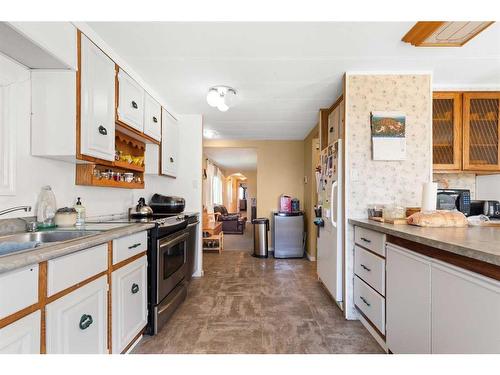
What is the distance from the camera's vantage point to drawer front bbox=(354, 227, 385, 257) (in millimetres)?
1716

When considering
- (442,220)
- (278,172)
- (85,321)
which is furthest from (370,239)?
(278,172)

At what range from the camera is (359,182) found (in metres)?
2.29

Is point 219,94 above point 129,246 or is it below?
above

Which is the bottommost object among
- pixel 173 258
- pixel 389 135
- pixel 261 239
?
pixel 261 239

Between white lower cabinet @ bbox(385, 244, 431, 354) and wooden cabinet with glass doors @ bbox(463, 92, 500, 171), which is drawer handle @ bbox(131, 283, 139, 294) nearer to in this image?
white lower cabinet @ bbox(385, 244, 431, 354)

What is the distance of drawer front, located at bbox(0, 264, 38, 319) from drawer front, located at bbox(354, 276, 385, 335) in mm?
1856

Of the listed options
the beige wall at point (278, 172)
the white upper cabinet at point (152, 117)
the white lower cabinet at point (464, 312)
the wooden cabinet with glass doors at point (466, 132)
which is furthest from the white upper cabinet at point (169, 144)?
the wooden cabinet with glass doors at point (466, 132)

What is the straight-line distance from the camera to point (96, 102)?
1.72 m

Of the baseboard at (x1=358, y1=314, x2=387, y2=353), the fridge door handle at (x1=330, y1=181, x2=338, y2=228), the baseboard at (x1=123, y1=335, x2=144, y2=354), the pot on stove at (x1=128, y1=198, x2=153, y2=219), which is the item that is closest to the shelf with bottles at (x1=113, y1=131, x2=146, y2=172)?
the pot on stove at (x1=128, y1=198, x2=153, y2=219)

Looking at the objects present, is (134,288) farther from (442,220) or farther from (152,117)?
(442,220)

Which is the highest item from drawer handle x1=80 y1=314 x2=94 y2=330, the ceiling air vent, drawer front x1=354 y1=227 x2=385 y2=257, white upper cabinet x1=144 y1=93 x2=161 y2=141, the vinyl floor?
the ceiling air vent

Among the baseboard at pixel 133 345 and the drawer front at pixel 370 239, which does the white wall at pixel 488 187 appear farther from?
the baseboard at pixel 133 345

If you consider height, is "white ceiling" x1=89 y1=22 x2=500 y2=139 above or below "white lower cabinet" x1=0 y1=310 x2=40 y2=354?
above

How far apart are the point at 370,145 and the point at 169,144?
222cm
